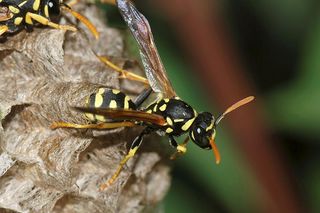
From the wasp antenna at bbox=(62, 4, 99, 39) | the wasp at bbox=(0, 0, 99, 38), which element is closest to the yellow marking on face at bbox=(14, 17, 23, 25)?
the wasp at bbox=(0, 0, 99, 38)

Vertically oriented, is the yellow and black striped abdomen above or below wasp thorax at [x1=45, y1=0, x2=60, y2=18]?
below

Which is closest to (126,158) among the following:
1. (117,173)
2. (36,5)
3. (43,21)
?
(117,173)

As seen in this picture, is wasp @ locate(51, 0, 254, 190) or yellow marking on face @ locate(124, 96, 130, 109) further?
yellow marking on face @ locate(124, 96, 130, 109)

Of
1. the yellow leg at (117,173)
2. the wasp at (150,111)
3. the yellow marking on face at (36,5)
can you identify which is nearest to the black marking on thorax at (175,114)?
the wasp at (150,111)

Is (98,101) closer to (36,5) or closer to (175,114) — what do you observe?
(175,114)

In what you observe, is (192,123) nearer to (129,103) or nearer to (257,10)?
(129,103)

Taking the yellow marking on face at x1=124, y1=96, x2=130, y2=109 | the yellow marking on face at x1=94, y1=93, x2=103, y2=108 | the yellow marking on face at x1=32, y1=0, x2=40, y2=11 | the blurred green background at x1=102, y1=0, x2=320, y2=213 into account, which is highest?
the yellow marking on face at x1=32, y1=0, x2=40, y2=11

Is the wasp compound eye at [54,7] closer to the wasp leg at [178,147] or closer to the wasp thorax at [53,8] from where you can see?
the wasp thorax at [53,8]

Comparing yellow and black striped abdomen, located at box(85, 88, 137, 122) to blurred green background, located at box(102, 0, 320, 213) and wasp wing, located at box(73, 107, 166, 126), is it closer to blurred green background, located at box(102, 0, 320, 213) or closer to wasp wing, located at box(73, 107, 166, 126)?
wasp wing, located at box(73, 107, 166, 126)
